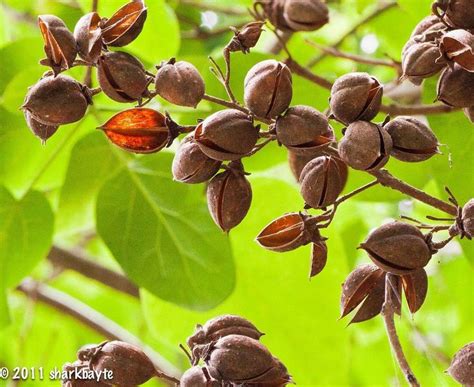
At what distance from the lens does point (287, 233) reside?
1.99 ft

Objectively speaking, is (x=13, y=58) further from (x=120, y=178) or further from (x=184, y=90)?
(x=184, y=90)

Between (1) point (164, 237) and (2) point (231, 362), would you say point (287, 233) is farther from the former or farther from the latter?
(1) point (164, 237)

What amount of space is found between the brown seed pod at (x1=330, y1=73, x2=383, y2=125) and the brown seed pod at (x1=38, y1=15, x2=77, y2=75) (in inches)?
7.3

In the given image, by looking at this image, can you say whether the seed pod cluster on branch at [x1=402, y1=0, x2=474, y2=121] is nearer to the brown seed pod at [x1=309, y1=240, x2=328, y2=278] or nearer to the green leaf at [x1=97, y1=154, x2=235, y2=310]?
the brown seed pod at [x1=309, y1=240, x2=328, y2=278]

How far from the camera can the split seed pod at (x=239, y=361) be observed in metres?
0.57

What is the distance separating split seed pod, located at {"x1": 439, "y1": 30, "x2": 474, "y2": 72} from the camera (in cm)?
55

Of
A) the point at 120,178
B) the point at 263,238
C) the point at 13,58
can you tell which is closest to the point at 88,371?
the point at 263,238

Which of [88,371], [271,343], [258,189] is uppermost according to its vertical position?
[88,371]

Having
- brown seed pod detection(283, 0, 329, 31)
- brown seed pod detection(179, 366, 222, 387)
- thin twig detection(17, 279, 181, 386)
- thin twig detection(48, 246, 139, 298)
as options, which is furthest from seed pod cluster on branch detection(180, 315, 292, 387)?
thin twig detection(48, 246, 139, 298)

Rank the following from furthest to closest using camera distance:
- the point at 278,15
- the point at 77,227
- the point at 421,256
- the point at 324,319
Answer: the point at 77,227
the point at 324,319
the point at 278,15
the point at 421,256

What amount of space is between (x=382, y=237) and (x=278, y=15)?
33 cm

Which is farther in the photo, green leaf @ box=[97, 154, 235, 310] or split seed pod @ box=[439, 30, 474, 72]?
green leaf @ box=[97, 154, 235, 310]

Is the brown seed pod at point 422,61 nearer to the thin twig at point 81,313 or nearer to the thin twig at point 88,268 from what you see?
the thin twig at point 81,313

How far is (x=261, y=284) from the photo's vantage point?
0.95 metres
